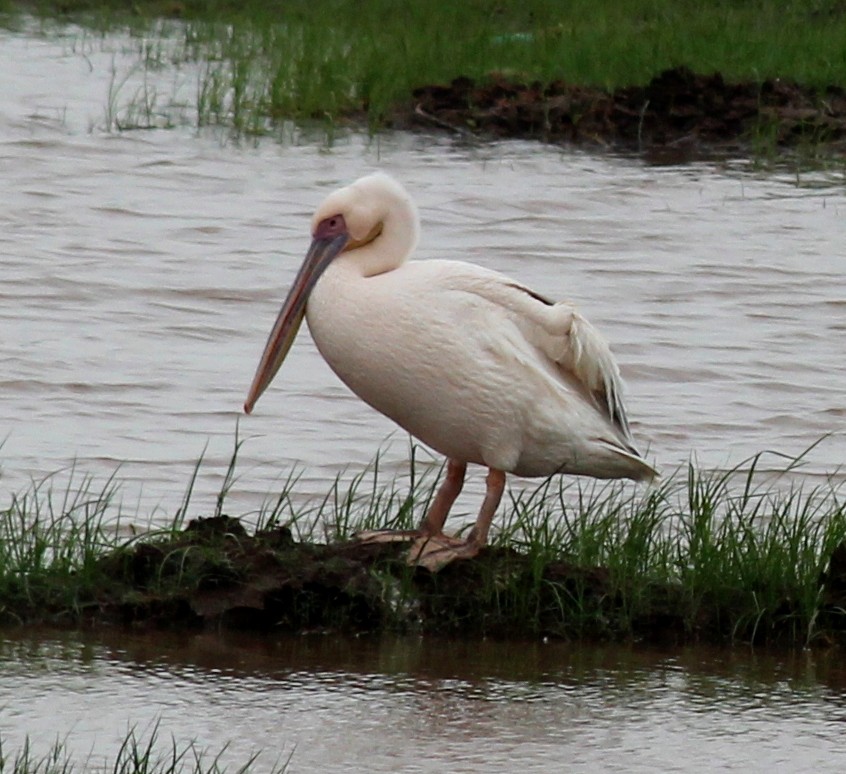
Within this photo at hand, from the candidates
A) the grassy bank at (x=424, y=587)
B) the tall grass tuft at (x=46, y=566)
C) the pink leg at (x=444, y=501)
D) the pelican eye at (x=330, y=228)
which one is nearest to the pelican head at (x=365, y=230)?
the pelican eye at (x=330, y=228)

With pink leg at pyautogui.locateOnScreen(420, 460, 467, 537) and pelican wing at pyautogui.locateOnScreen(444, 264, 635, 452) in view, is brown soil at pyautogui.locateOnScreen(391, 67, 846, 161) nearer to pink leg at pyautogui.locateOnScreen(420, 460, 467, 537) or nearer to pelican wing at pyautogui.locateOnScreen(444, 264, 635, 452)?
pelican wing at pyautogui.locateOnScreen(444, 264, 635, 452)

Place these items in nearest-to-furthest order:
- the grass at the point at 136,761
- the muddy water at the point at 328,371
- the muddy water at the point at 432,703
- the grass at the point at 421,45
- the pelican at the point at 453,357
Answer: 1. the grass at the point at 136,761
2. the muddy water at the point at 432,703
3. the muddy water at the point at 328,371
4. the pelican at the point at 453,357
5. the grass at the point at 421,45

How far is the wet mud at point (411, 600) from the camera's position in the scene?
5023 millimetres

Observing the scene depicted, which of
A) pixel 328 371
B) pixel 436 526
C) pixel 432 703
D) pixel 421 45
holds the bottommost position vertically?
pixel 328 371

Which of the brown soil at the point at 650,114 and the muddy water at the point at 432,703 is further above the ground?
the brown soil at the point at 650,114

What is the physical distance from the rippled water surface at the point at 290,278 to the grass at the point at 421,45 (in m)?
0.60

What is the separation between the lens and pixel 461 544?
209 inches

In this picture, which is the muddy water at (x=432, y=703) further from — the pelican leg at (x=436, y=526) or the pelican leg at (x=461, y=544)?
the pelican leg at (x=436, y=526)

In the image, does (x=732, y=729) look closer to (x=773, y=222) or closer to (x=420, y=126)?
(x=773, y=222)

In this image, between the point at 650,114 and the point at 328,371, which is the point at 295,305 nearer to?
the point at 328,371

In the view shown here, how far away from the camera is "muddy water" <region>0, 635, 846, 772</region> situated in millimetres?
4094

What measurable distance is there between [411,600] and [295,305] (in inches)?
43.3

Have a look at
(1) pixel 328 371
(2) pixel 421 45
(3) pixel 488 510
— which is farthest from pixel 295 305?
(2) pixel 421 45

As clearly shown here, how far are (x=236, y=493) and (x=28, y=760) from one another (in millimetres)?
3151
